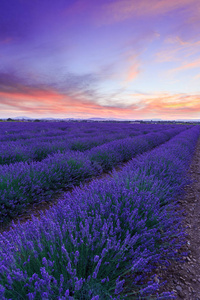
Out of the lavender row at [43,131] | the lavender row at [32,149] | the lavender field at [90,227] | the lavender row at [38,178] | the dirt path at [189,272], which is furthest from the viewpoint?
the lavender row at [43,131]

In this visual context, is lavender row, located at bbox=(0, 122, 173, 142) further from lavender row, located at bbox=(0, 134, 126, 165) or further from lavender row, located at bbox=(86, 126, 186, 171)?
lavender row, located at bbox=(86, 126, 186, 171)

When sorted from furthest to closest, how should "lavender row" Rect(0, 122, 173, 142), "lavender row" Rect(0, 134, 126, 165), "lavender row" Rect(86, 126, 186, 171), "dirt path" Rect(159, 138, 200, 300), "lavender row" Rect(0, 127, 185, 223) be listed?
"lavender row" Rect(0, 122, 173, 142) < "lavender row" Rect(86, 126, 186, 171) < "lavender row" Rect(0, 134, 126, 165) < "lavender row" Rect(0, 127, 185, 223) < "dirt path" Rect(159, 138, 200, 300)

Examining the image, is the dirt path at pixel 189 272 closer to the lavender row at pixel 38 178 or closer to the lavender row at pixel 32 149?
the lavender row at pixel 38 178

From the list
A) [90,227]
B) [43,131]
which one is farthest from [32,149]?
[43,131]

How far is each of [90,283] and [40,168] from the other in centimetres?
282

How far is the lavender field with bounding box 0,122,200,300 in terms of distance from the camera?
971mm

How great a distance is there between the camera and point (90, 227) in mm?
1447

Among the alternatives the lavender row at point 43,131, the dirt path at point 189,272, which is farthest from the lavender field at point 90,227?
the lavender row at point 43,131

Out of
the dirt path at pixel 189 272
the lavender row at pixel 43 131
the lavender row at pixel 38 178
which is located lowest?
the dirt path at pixel 189 272

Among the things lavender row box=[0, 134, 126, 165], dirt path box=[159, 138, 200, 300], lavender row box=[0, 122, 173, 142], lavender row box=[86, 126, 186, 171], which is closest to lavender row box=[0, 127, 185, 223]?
lavender row box=[86, 126, 186, 171]

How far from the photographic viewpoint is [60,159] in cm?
414

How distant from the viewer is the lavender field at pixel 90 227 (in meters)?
0.97

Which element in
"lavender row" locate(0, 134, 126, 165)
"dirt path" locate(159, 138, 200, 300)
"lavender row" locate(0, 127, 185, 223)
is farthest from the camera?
"lavender row" locate(0, 134, 126, 165)

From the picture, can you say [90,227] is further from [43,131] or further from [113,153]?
[43,131]
